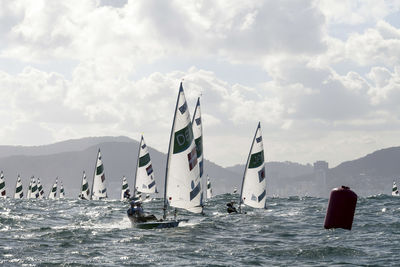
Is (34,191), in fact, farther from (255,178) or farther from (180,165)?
(180,165)

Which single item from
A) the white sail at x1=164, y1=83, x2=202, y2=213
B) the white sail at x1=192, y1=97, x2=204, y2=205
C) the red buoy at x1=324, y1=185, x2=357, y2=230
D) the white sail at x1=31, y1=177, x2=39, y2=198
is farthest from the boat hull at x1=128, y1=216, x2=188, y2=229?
the white sail at x1=31, y1=177, x2=39, y2=198

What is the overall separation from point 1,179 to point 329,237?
75.9 metres

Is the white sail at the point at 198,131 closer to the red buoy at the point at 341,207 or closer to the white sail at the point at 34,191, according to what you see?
the red buoy at the point at 341,207

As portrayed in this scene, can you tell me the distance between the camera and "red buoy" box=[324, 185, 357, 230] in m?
21.6

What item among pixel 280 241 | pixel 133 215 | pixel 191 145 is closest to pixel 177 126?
pixel 191 145

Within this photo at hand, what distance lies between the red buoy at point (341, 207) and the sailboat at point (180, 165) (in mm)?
12285

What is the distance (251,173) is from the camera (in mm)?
44406

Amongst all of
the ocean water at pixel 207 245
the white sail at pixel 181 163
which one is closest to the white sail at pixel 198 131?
the ocean water at pixel 207 245

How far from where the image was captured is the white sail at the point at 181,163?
3297 cm

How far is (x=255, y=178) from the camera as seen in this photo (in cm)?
4466

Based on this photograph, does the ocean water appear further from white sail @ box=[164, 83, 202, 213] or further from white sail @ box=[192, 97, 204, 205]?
white sail @ box=[192, 97, 204, 205]

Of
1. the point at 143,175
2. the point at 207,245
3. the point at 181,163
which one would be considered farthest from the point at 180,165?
the point at 143,175

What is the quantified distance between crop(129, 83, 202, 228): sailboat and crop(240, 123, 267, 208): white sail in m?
10.4

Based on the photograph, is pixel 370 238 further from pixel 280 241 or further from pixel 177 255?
pixel 177 255
